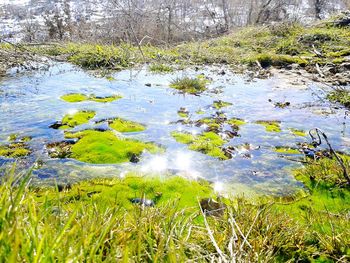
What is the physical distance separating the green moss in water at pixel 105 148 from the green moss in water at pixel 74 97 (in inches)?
88.3

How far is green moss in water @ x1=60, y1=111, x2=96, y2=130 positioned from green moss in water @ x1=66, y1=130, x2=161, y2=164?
50cm

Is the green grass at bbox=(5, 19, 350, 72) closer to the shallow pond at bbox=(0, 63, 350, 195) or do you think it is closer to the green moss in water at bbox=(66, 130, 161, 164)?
the shallow pond at bbox=(0, 63, 350, 195)

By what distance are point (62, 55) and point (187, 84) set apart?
7127 mm

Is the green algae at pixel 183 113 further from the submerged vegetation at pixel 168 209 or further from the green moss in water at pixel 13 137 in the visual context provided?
the green moss in water at pixel 13 137

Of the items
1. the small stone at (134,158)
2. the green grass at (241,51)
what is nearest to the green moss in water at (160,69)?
the green grass at (241,51)

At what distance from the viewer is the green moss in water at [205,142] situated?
529cm

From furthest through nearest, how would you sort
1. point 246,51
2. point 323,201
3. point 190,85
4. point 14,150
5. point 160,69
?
point 246,51 → point 160,69 → point 190,85 → point 14,150 → point 323,201

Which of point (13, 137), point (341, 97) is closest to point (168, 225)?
point (13, 137)

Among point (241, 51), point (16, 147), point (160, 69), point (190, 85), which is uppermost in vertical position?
point (241, 51)

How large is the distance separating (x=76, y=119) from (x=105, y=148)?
5.28 ft

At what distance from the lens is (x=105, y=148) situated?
209 inches

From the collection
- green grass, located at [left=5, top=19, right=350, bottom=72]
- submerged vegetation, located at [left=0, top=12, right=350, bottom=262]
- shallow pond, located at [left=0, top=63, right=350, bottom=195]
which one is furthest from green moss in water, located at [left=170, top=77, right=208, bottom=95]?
green grass, located at [left=5, top=19, right=350, bottom=72]

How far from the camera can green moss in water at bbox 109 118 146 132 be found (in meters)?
6.20

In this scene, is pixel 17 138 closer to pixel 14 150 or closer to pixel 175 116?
pixel 14 150
